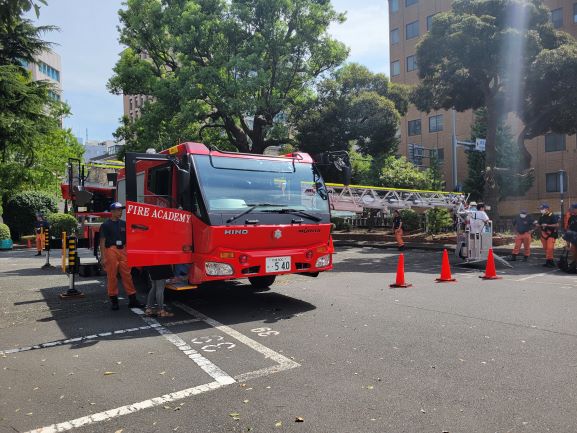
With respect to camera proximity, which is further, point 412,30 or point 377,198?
point 412,30

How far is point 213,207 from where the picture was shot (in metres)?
7.08

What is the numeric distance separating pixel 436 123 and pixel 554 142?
11075 millimetres

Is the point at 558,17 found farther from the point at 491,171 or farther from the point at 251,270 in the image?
the point at 251,270

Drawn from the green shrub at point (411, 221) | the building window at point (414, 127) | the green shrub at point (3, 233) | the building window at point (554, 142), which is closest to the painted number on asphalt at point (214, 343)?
the green shrub at point (411, 221)

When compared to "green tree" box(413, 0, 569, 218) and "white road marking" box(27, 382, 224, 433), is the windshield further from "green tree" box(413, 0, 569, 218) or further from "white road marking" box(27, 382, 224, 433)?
"green tree" box(413, 0, 569, 218)

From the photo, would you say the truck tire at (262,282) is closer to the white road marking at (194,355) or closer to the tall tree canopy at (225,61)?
the white road marking at (194,355)

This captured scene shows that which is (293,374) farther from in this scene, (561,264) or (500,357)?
(561,264)

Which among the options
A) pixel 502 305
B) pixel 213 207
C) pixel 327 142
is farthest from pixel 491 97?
pixel 213 207

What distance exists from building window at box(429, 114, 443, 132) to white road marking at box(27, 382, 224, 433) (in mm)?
46310

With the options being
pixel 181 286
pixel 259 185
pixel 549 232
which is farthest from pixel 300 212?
pixel 549 232

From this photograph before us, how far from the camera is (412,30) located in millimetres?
49906

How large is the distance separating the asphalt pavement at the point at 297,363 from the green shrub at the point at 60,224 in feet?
68.2

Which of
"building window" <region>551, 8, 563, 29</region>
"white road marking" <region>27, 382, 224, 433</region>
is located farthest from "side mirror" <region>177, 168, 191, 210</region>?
"building window" <region>551, 8, 563, 29</region>

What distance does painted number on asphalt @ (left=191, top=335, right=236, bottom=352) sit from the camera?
564cm
